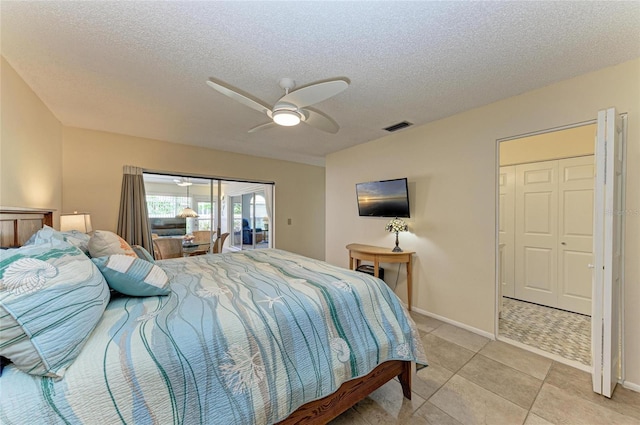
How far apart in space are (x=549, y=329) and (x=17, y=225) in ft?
16.3

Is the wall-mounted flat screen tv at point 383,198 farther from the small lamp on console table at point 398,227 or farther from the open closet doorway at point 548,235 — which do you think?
the open closet doorway at point 548,235

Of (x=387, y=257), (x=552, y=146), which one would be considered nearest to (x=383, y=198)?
(x=387, y=257)

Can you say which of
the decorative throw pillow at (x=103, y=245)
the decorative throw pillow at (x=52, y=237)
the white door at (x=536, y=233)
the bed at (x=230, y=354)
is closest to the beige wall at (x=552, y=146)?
the white door at (x=536, y=233)

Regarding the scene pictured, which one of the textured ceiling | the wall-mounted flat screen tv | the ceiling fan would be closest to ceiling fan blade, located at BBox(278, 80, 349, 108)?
the ceiling fan

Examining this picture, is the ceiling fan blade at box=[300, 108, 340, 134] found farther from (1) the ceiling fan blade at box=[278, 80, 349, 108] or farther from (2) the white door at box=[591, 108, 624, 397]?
(2) the white door at box=[591, 108, 624, 397]

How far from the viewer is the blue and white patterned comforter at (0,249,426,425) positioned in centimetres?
86

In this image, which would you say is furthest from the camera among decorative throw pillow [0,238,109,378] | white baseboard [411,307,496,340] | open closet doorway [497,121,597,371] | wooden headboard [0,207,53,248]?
open closet doorway [497,121,597,371]

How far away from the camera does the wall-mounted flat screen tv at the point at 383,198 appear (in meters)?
3.41

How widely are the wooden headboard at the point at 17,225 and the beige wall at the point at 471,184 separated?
12.1 feet

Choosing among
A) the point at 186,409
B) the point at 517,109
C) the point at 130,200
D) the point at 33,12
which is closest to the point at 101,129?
the point at 130,200

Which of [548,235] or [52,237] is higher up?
[52,237]

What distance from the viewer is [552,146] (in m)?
3.38

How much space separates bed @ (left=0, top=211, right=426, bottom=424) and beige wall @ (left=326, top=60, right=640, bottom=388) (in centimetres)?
146

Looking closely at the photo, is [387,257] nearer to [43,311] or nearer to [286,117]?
[286,117]
